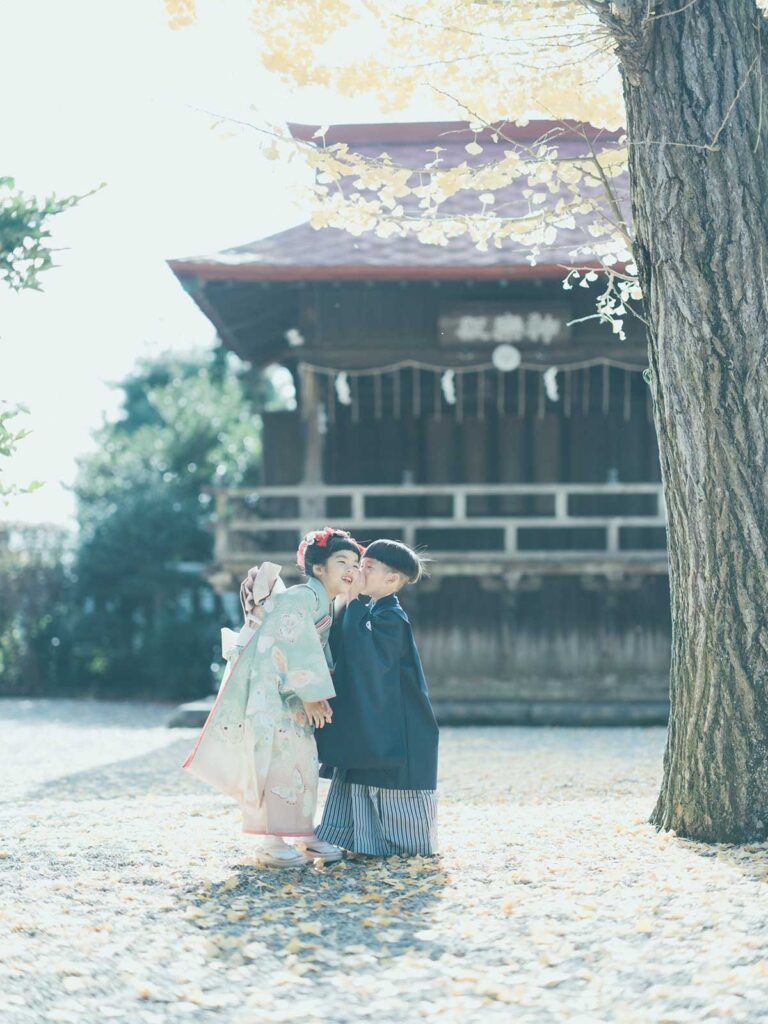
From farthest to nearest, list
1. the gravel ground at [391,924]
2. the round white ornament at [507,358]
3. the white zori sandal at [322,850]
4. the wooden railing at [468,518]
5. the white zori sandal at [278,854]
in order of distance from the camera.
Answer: the round white ornament at [507,358] < the wooden railing at [468,518] < the white zori sandal at [322,850] < the white zori sandal at [278,854] < the gravel ground at [391,924]

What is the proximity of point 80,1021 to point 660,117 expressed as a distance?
424cm

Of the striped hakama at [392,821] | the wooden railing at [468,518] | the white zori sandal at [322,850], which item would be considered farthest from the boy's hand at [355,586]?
the wooden railing at [468,518]

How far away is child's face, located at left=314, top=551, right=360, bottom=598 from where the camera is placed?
193 inches

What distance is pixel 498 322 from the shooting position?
11906mm

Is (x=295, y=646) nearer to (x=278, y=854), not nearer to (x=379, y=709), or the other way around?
(x=379, y=709)

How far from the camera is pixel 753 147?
5070 mm

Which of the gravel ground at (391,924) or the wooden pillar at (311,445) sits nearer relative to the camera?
the gravel ground at (391,924)

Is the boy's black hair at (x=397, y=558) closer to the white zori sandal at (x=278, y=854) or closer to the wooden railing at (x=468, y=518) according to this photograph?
the white zori sandal at (x=278, y=854)

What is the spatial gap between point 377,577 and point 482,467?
302 inches

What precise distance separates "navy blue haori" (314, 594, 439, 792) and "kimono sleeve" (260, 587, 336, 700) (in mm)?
166

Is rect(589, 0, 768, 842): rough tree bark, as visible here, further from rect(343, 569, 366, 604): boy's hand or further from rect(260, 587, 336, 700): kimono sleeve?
rect(260, 587, 336, 700): kimono sleeve

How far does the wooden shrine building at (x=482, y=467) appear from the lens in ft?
38.4

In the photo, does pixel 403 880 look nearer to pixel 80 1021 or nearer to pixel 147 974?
pixel 147 974

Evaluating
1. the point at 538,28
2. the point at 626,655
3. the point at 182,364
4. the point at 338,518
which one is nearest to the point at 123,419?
the point at 182,364
